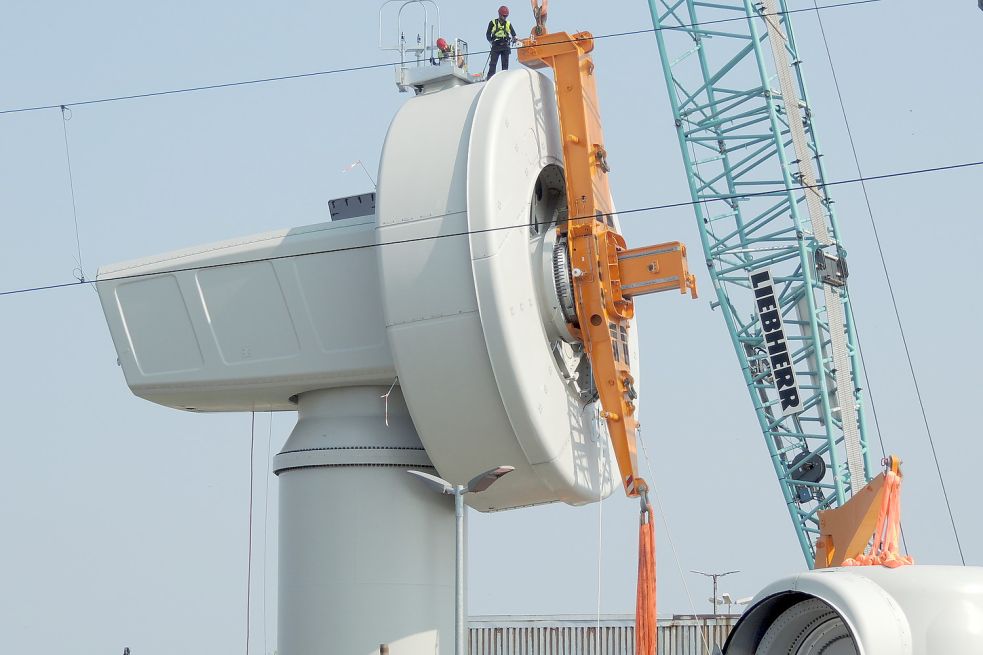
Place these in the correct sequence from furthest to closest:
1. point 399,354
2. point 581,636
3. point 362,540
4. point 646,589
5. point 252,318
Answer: point 581,636 → point 252,318 → point 646,589 → point 362,540 → point 399,354

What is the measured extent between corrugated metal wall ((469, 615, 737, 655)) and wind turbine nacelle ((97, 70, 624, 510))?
12.3 m

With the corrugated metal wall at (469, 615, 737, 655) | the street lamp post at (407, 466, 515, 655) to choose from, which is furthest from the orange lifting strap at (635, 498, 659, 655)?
the corrugated metal wall at (469, 615, 737, 655)

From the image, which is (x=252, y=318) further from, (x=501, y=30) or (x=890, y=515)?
(x=890, y=515)

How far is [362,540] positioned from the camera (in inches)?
932

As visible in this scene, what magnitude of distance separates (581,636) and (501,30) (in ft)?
54.0

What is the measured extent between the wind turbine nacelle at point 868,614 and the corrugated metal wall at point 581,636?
20.0 metres

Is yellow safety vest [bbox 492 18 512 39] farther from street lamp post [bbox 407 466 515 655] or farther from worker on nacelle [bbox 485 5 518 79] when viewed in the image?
street lamp post [bbox 407 466 515 655]

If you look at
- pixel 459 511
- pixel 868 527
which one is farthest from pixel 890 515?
pixel 868 527

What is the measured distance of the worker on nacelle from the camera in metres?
28.0

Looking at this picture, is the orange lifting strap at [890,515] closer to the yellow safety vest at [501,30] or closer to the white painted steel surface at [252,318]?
the white painted steel surface at [252,318]

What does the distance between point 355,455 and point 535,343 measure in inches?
145

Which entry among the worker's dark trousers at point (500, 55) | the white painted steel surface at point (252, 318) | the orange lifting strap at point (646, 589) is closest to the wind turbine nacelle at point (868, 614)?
the orange lifting strap at point (646, 589)

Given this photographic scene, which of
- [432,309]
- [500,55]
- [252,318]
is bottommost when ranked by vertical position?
[432,309]

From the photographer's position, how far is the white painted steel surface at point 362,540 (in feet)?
77.0
